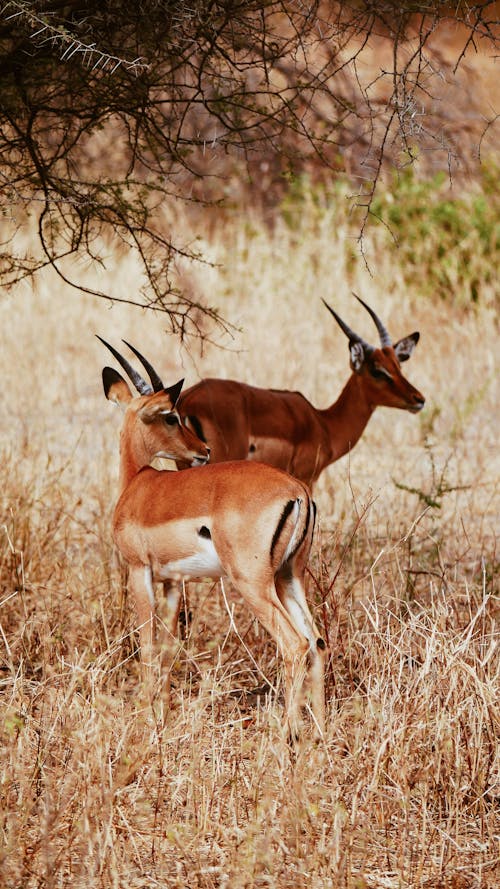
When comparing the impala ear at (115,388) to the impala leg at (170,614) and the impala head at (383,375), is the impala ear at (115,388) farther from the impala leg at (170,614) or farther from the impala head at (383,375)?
the impala head at (383,375)

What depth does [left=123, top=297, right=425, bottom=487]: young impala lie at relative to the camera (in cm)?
583

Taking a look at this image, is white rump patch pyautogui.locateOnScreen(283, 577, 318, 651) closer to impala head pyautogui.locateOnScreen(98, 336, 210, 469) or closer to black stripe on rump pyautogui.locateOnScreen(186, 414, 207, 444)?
impala head pyautogui.locateOnScreen(98, 336, 210, 469)

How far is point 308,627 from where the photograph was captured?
3.97 meters

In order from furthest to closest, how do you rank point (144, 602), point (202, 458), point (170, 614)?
1. point (202, 458)
2. point (170, 614)
3. point (144, 602)

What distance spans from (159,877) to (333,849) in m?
0.43

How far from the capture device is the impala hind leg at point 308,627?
3816 mm

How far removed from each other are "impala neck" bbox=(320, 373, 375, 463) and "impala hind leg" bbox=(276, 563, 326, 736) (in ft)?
8.34

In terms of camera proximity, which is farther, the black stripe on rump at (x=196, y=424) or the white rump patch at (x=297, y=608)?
the black stripe on rump at (x=196, y=424)

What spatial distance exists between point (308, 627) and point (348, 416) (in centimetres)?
275

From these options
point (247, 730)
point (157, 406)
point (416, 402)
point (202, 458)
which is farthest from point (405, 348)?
point (247, 730)

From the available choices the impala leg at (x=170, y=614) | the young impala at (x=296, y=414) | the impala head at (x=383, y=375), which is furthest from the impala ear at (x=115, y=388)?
the impala head at (x=383, y=375)

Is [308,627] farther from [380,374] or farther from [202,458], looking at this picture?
[380,374]

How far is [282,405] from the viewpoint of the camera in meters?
6.21

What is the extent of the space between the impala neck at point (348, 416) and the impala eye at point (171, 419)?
2.04 m
